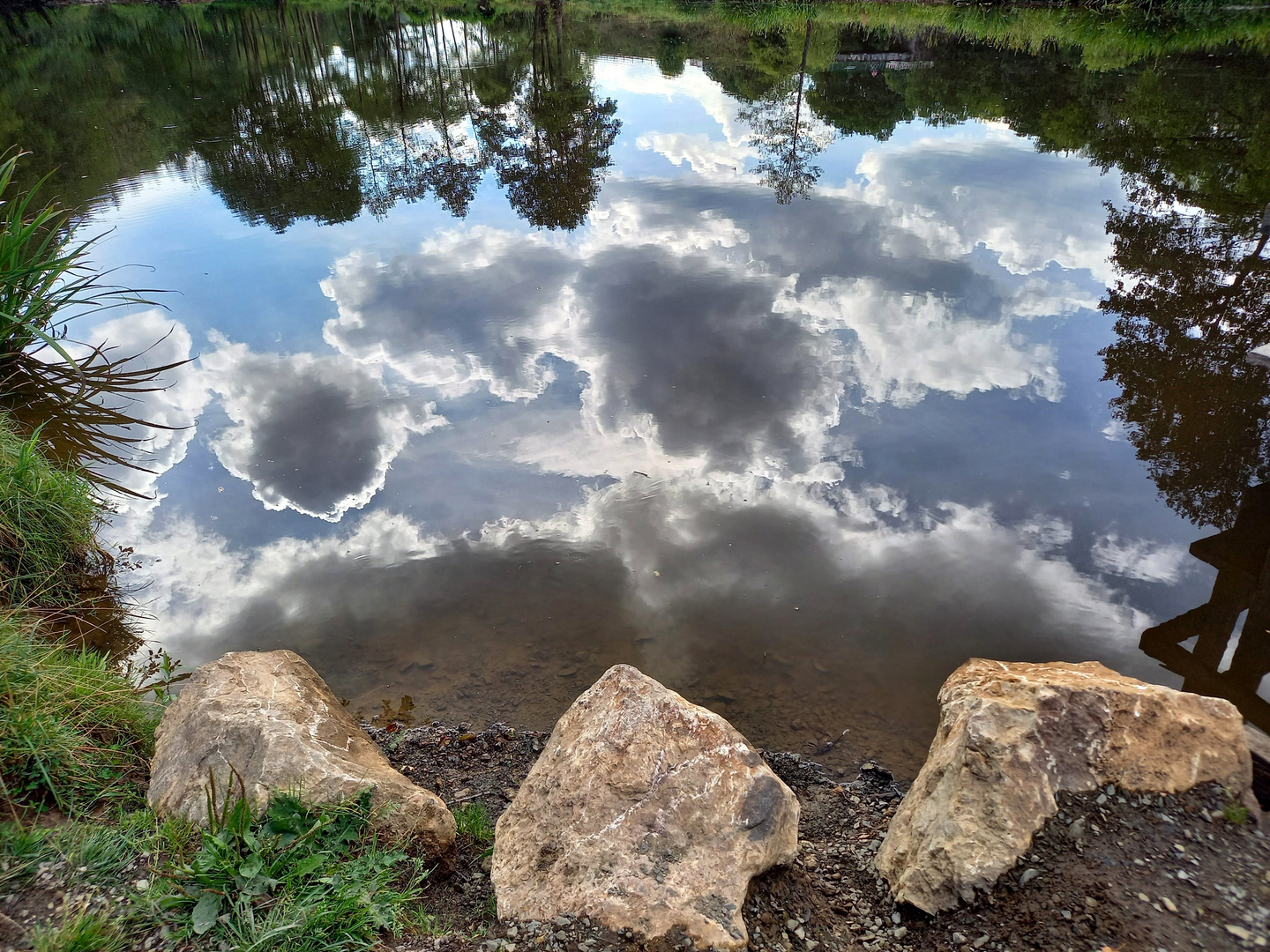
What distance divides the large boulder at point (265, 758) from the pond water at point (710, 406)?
98 centimetres

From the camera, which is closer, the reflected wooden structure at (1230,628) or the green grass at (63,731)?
the green grass at (63,731)

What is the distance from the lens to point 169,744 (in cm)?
294

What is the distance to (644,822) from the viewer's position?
8.68ft

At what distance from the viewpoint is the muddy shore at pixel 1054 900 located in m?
2.24

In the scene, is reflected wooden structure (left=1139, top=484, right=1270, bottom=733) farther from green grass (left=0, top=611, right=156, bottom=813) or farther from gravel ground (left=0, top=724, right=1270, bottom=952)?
green grass (left=0, top=611, right=156, bottom=813)

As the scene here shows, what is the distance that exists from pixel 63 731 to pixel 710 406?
4.91 metres

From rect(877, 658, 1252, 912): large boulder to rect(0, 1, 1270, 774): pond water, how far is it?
1060 millimetres

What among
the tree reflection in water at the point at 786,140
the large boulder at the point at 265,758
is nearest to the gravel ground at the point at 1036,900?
the large boulder at the point at 265,758

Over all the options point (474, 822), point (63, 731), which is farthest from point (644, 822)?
point (63, 731)

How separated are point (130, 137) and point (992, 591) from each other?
18.9 m

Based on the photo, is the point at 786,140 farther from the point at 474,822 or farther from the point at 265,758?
the point at 265,758

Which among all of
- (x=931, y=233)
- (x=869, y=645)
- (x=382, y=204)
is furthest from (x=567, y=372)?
(x=382, y=204)

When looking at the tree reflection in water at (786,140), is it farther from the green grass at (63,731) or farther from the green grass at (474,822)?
the green grass at (63,731)

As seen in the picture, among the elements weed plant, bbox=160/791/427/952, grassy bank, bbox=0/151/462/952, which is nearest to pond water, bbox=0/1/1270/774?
grassy bank, bbox=0/151/462/952
